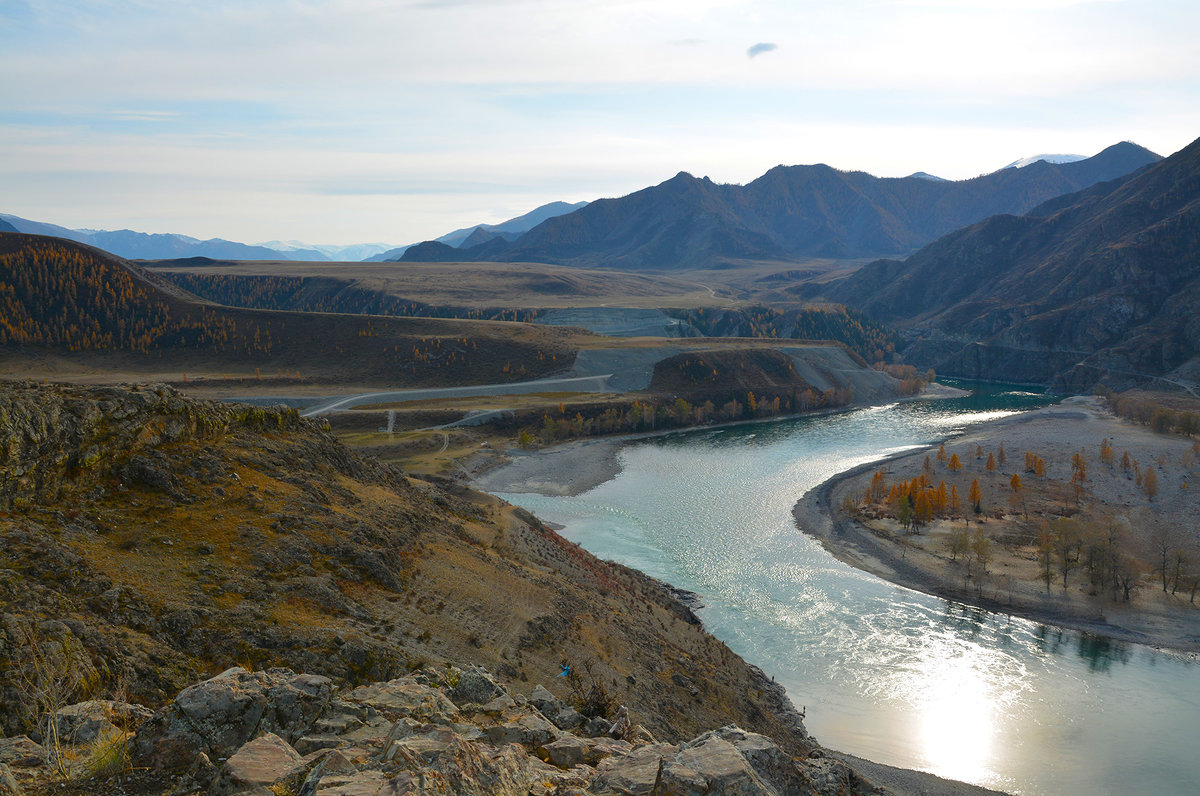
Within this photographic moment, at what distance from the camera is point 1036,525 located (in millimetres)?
71375

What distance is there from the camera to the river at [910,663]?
37.2 m

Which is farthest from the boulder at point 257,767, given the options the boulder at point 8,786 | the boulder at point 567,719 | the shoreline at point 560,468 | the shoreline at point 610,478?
the shoreline at point 560,468

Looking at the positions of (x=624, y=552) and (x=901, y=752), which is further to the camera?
(x=624, y=552)

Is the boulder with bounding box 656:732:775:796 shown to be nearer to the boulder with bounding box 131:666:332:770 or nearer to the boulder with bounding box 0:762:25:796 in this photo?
the boulder with bounding box 131:666:332:770

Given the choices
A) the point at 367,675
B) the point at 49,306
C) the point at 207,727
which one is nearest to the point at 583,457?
the point at 367,675

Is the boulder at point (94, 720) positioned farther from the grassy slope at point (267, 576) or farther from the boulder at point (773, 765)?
the boulder at point (773, 765)

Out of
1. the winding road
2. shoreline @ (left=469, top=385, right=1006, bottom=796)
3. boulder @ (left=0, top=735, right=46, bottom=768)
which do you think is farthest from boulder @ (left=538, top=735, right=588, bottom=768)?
the winding road

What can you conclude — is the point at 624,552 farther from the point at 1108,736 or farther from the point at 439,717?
the point at 439,717

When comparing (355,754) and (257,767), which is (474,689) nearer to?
(355,754)

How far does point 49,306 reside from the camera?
497 ft

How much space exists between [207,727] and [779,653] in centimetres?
4002

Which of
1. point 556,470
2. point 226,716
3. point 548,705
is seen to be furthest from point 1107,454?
point 226,716

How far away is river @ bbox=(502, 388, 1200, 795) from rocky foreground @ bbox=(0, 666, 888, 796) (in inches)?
1002

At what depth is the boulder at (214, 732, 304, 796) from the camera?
39.2ft
